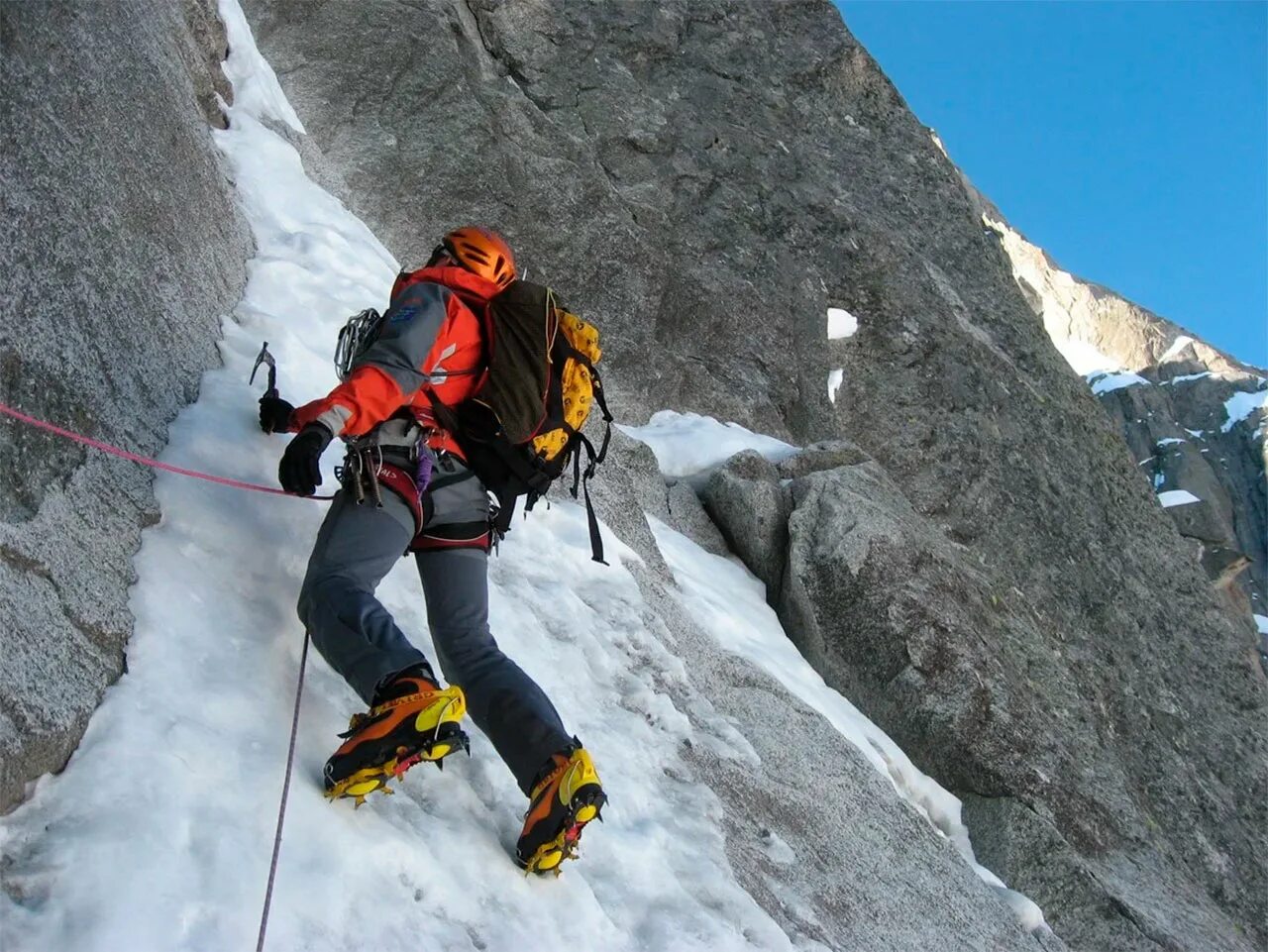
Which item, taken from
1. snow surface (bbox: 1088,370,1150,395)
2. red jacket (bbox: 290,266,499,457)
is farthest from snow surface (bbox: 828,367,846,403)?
snow surface (bbox: 1088,370,1150,395)

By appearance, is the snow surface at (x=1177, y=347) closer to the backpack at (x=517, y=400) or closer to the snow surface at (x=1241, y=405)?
the snow surface at (x=1241, y=405)

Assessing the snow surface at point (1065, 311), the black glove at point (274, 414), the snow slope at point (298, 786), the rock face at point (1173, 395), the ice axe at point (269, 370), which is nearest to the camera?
the snow slope at point (298, 786)

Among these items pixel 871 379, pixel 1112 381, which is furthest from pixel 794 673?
pixel 1112 381

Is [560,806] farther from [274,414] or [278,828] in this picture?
[274,414]

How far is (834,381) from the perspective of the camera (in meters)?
16.5

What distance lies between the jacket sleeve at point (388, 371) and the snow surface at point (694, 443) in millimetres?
7140

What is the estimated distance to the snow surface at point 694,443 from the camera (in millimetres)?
12633

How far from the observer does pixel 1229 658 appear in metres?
14.9

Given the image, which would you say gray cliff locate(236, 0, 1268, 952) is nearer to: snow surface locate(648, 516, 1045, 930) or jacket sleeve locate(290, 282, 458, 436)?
snow surface locate(648, 516, 1045, 930)

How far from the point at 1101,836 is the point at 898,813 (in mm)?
2984

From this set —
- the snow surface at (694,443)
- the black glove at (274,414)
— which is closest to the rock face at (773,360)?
the black glove at (274,414)

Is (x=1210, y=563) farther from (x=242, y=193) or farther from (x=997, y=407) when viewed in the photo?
(x=242, y=193)

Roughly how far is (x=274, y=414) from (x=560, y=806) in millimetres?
2800

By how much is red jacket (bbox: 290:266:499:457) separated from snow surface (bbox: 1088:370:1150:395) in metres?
82.1
